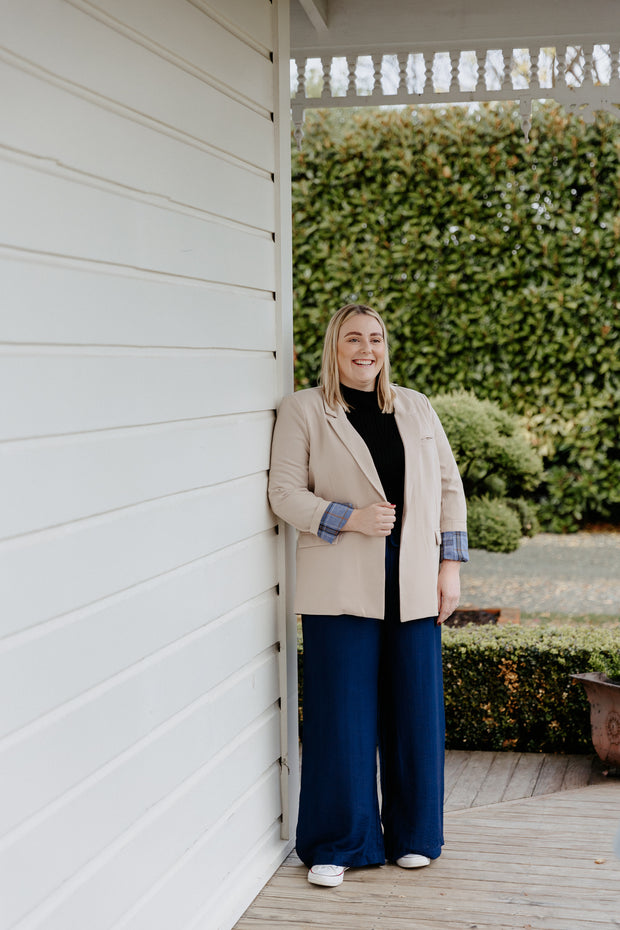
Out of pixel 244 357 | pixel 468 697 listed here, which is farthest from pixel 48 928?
pixel 468 697

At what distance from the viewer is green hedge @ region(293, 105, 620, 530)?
7.36 metres

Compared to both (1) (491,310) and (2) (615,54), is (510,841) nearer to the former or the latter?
(2) (615,54)

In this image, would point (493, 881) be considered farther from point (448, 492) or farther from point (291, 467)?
point (291, 467)

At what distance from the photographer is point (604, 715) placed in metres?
4.08

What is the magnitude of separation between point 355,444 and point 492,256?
472cm

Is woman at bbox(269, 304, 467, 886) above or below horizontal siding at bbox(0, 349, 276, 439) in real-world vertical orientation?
below

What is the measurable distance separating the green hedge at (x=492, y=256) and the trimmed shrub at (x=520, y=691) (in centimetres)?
308

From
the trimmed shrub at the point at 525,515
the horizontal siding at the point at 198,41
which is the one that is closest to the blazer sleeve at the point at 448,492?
the horizontal siding at the point at 198,41

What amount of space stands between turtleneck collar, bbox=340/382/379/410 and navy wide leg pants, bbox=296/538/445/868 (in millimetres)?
422

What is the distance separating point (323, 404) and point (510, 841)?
152 cm

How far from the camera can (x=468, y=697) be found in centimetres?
459

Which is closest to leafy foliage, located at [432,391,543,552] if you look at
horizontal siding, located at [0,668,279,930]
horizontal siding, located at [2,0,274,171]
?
horizontal siding, located at [0,668,279,930]

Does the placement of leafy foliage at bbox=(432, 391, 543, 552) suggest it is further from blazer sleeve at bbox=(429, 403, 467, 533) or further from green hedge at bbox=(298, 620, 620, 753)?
blazer sleeve at bbox=(429, 403, 467, 533)

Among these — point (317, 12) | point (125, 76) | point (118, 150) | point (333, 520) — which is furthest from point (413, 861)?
point (317, 12)
